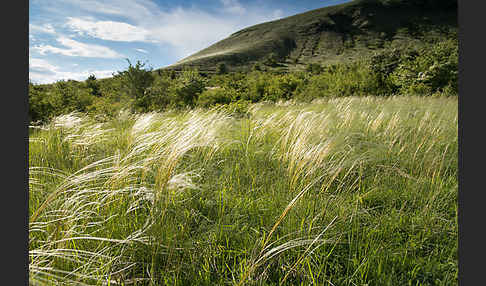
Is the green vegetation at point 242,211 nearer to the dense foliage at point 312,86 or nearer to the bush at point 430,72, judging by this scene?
the dense foliage at point 312,86

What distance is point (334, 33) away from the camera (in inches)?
4395

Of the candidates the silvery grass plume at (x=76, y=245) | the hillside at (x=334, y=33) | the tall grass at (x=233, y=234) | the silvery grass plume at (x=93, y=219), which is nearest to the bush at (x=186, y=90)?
the silvery grass plume at (x=93, y=219)

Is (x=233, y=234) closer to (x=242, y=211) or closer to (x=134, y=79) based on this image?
(x=242, y=211)

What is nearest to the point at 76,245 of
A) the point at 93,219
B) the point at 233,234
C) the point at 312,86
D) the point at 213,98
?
the point at 93,219

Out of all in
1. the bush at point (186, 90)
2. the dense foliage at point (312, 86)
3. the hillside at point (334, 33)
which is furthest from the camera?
the hillside at point (334, 33)

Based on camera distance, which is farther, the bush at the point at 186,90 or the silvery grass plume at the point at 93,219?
the bush at the point at 186,90

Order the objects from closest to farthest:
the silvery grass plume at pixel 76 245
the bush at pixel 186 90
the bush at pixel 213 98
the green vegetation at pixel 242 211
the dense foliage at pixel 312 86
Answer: the silvery grass plume at pixel 76 245
the green vegetation at pixel 242 211
the dense foliage at pixel 312 86
the bush at pixel 213 98
the bush at pixel 186 90

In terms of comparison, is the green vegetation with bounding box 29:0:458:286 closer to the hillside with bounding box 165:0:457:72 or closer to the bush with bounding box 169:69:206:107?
the bush with bounding box 169:69:206:107

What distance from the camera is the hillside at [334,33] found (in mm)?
79188

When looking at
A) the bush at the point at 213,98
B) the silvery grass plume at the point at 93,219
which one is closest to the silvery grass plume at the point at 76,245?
the silvery grass plume at the point at 93,219

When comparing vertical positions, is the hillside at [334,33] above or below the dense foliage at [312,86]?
above

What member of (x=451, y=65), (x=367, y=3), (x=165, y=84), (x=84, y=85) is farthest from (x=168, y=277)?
(x=367, y=3)

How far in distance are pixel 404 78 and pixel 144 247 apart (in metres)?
17.6

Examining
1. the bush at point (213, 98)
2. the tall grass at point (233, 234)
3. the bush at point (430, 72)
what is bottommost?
the tall grass at point (233, 234)
